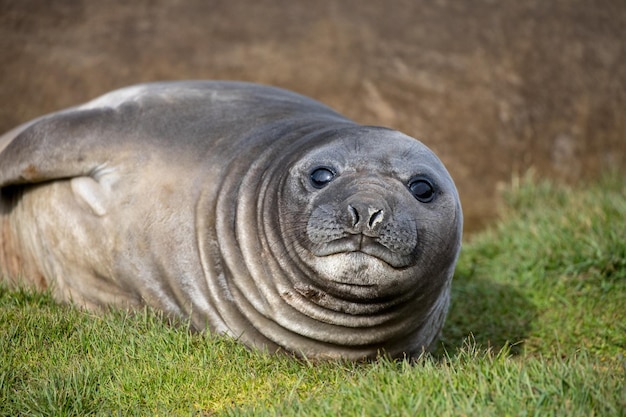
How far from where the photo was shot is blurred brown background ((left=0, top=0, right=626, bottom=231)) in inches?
304

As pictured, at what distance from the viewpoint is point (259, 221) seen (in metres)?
4.34

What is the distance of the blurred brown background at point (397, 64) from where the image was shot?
772cm

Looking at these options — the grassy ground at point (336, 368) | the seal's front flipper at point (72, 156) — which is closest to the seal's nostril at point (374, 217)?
the grassy ground at point (336, 368)

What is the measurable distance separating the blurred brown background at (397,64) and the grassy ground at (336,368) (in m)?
2.32

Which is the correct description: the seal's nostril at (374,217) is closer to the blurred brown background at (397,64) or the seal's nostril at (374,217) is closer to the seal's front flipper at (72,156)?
the seal's front flipper at (72,156)

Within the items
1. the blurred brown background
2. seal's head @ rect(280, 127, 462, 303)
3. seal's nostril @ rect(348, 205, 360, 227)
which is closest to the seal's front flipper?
seal's head @ rect(280, 127, 462, 303)

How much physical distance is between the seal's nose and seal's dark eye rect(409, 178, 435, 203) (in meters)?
0.38

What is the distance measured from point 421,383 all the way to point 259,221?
1266 millimetres

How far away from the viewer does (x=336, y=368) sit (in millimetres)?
4020

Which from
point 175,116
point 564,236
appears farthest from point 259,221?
point 564,236

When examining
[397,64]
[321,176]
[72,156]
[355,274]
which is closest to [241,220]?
[321,176]

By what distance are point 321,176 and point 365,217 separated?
0.44m

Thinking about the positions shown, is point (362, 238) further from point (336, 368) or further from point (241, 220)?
point (241, 220)

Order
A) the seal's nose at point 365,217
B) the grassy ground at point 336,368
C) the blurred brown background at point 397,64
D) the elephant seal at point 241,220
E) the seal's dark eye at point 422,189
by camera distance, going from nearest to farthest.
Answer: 1. the grassy ground at point 336,368
2. the seal's nose at point 365,217
3. the elephant seal at point 241,220
4. the seal's dark eye at point 422,189
5. the blurred brown background at point 397,64
